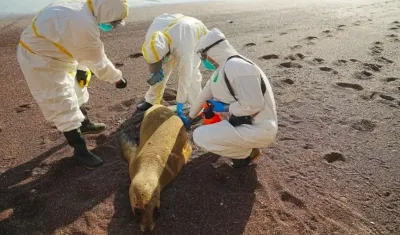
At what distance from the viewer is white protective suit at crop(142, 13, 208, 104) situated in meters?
4.14

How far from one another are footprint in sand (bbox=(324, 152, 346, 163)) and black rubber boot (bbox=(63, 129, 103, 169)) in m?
2.51

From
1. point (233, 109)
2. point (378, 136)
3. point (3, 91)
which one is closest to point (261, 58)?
point (378, 136)

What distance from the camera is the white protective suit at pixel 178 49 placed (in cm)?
414

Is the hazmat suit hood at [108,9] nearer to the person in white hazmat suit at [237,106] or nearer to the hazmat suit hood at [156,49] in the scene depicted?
the hazmat suit hood at [156,49]

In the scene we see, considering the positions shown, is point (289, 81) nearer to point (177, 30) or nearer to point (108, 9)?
point (177, 30)

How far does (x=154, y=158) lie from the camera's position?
3.42m

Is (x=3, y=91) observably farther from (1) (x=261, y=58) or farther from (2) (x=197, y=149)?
(1) (x=261, y=58)

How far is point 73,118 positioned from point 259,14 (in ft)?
25.2

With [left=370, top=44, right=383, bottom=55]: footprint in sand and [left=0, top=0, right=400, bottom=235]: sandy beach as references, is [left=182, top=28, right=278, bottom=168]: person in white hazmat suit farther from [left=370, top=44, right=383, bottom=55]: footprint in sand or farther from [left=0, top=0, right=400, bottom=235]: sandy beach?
[left=370, top=44, right=383, bottom=55]: footprint in sand

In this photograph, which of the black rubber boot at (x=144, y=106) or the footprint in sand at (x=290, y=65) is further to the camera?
the footprint in sand at (x=290, y=65)

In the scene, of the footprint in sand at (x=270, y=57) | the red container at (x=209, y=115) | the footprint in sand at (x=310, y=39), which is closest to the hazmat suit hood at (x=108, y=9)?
the red container at (x=209, y=115)

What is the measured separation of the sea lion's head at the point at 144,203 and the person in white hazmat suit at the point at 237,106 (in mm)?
819

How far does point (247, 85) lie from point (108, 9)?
150 cm

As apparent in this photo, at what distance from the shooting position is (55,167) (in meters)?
3.78
